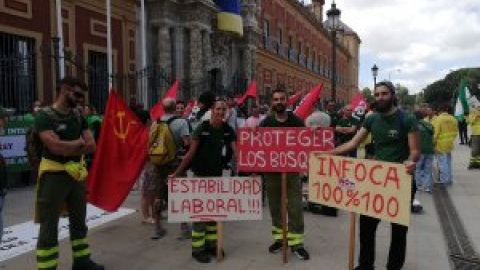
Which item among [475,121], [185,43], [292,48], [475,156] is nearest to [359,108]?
[475,121]

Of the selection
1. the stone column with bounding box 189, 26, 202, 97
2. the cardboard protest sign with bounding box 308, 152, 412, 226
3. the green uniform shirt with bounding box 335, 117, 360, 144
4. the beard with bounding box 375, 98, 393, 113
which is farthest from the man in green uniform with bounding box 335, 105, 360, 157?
the stone column with bounding box 189, 26, 202, 97

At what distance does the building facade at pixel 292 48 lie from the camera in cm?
→ 3175

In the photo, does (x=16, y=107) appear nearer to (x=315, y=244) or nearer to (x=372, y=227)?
(x=315, y=244)

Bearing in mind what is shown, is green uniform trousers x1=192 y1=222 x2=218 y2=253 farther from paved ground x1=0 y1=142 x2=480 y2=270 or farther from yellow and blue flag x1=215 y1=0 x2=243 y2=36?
yellow and blue flag x1=215 y1=0 x2=243 y2=36

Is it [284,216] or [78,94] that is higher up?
[78,94]

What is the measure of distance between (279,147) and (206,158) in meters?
0.80

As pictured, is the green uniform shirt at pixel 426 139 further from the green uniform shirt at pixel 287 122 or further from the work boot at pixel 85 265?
the work boot at pixel 85 265

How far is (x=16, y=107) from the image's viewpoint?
13102 mm

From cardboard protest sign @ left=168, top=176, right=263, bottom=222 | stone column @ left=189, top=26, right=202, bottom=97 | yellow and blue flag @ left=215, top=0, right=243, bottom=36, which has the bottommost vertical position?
cardboard protest sign @ left=168, top=176, right=263, bottom=222

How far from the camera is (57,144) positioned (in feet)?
14.3

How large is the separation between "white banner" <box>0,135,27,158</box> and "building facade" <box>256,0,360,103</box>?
13856mm

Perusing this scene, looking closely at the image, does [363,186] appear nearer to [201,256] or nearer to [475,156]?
[201,256]

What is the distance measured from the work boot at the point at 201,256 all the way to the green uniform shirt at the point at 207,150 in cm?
84

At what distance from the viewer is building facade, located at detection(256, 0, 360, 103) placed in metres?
31.8
